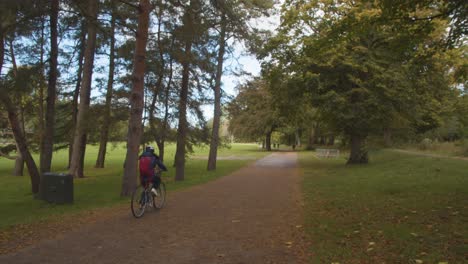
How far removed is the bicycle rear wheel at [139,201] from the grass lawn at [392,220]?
12.0 ft

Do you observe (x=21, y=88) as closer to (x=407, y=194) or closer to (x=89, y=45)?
(x=89, y=45)

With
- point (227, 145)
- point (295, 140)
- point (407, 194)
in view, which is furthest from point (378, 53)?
point (295, 140)

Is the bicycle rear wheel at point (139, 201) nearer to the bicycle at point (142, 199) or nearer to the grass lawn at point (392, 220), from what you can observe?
the bicycle at point (142, 199)

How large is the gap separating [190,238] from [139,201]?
8.00ft

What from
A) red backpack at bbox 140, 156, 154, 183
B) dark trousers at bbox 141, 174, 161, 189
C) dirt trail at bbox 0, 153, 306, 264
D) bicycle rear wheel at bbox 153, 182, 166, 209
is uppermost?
red backpack at bbox 140, 156, 154, 183

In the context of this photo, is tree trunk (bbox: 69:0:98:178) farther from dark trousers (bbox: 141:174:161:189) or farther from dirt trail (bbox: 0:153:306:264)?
dark trousers (bbox: 141:174:161:189)

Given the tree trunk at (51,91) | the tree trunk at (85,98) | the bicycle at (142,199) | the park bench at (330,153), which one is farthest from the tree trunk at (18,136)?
the park bench at (330,153)

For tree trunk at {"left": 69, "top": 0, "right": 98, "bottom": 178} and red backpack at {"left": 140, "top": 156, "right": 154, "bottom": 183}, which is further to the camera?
tree trunk at {"left": 69, "top": 0, "right": 98, "bottom": 178}

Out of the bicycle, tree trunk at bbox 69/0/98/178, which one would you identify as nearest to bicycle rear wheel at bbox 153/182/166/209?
the bicycle

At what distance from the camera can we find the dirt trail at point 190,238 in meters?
5.55

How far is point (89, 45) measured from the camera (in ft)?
58.3

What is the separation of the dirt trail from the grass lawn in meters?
0.53

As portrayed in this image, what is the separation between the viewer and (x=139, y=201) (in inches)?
340

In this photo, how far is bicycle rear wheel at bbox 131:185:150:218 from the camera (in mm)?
8453
